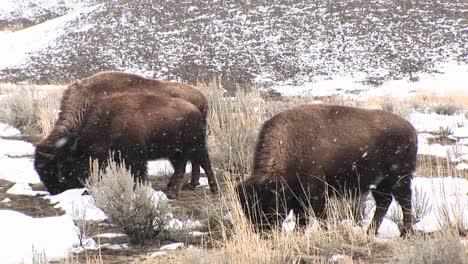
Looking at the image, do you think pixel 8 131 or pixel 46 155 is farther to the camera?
pixel 8 131

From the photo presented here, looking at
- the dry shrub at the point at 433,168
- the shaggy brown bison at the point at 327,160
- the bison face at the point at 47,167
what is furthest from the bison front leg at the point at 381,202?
the bison face at the point at 47,167

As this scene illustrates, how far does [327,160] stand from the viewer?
5.23 meters

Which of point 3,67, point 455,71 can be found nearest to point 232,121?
point 455,71

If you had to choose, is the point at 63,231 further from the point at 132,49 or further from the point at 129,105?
the point at 132,49

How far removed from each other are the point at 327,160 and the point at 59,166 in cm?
319

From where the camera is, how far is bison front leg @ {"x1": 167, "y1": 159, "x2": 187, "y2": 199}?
668cm

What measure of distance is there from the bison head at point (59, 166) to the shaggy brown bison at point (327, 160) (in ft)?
8.33

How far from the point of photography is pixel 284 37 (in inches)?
1352

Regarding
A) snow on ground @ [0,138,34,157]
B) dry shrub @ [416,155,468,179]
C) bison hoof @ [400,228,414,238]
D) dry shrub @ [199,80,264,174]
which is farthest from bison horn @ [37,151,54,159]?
dry shrub @ [416,155,468,179]

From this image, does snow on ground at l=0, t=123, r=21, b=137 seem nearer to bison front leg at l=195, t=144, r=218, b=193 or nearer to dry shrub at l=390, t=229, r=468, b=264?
bison front leg at l=195, t=144, r=218, b=193

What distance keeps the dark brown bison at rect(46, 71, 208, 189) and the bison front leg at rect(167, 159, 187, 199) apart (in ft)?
0.70

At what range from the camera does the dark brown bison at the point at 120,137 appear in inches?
258

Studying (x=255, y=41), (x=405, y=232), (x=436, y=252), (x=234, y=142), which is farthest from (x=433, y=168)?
(x=255, y=41)

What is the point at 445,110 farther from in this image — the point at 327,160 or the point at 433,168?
the point at 327,160
